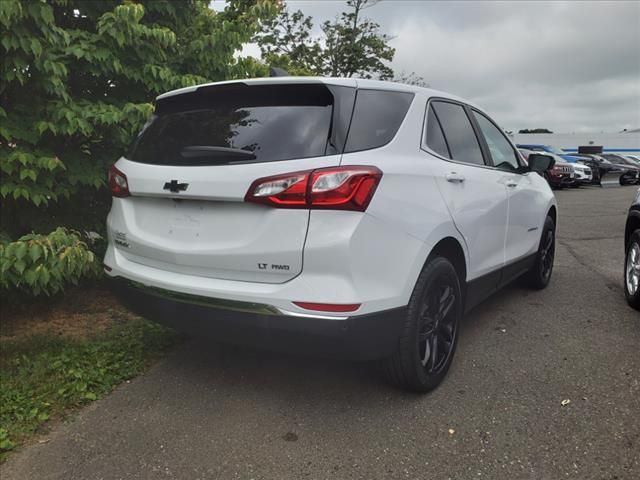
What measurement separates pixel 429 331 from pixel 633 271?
8.99 feet

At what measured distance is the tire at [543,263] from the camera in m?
5.16

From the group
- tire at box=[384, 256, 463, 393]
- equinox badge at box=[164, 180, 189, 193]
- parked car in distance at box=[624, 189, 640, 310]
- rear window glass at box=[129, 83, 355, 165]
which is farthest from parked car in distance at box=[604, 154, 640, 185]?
equinox badge at box=[164, 180, 189, 193]

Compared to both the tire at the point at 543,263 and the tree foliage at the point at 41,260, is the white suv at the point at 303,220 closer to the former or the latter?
the tree foliage at the point at 41,260

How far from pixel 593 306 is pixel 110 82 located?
15.1ft

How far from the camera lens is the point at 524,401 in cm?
299

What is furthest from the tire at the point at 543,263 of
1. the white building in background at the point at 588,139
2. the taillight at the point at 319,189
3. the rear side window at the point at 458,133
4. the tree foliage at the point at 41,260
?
the white building in background at the point at 588,139

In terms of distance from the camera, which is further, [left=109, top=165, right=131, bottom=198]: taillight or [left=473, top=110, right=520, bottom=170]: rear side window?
[left=473, top=110, right=520, bottom=170]: rear side window

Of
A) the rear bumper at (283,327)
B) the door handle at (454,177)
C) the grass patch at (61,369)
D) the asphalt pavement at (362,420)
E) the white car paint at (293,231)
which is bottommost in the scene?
the grass patch at (61,369)

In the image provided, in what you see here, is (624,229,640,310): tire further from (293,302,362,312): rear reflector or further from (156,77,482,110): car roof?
(293,302,362,312): rear reflector

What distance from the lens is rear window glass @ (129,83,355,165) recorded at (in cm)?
256

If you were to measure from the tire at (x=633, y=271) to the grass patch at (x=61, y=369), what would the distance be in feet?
12.7

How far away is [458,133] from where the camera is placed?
11.9 feet

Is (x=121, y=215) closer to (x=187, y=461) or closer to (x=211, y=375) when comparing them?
(x=211, y=375)

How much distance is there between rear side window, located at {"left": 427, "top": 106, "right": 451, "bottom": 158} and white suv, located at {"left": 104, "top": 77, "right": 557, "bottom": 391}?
0.05ft
